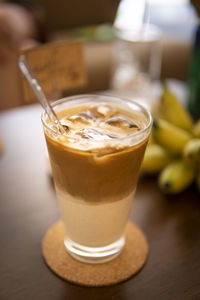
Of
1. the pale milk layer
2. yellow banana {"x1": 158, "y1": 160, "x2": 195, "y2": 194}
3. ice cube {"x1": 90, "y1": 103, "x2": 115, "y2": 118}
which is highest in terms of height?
ice cube {"x1": 90, "y1": 103, "x2": 115, "y2": 118}

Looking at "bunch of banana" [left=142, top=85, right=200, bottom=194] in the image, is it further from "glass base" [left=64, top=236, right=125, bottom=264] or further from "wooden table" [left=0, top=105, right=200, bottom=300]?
"glass base" [left=64, top=236, right=125, bottom=264]

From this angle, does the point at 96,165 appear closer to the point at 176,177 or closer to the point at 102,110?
the point at 102,110

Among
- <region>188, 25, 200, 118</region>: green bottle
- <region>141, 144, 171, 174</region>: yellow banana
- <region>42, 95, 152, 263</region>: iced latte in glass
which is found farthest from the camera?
<region>188, 25, 200, 118</region>: green bottle

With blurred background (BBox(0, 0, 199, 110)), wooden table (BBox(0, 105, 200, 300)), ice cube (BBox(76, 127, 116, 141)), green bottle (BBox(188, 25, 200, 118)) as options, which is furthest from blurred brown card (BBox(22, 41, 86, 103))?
blurred background (BBox(0, 0, 199, 110))

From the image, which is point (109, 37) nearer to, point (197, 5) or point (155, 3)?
point (155, 3)

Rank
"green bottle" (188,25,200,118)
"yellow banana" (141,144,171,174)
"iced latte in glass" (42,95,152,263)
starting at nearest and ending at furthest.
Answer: "iced latte in glass" (42,95,152,263) → "yellow banana" (141,144,171,174) → "green bottle" (188,25,200,118)

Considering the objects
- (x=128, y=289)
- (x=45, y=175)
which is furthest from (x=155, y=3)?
(x=128, y=289)

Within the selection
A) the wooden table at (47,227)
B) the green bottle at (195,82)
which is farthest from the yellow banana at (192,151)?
the green bottle at (195,82)
